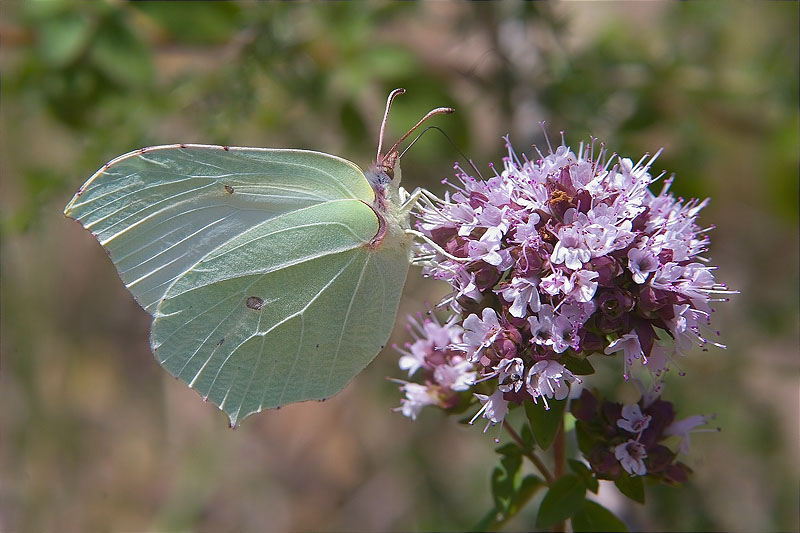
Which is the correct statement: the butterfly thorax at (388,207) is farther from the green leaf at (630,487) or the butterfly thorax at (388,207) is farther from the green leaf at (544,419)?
the green leaf at (630,487)

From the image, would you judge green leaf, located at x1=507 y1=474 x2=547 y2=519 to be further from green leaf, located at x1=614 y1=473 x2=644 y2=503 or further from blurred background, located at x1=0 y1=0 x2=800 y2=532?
blurred background, located at x1=0 y1=0 x2=800 y2=532

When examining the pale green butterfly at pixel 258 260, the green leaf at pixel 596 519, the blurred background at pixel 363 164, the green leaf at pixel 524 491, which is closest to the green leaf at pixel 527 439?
the green leaf at pixel 524 491

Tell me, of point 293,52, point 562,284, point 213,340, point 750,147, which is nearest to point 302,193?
point 213,340

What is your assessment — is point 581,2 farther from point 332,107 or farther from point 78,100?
point 78,100

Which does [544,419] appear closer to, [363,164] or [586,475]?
[586,475]

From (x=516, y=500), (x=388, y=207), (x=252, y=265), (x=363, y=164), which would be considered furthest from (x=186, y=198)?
(x=363, y=164)

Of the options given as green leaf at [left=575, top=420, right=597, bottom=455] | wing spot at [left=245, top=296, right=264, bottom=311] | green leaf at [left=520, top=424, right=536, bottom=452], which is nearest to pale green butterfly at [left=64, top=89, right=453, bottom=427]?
wing spot at [left=245, top=296, right=264, bottom=311]
